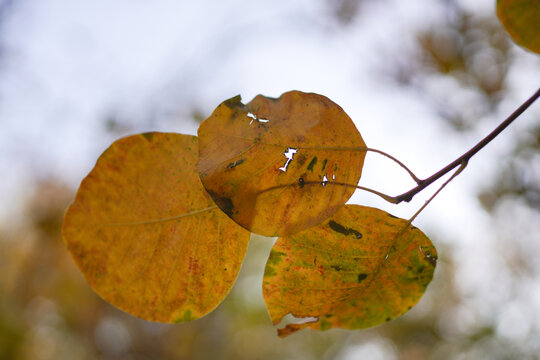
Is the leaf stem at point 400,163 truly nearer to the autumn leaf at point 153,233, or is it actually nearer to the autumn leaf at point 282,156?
the autumn leaf at point 282,156

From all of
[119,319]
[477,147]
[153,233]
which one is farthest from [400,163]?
[119,319]

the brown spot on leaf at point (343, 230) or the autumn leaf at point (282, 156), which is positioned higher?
the autumn leaf at point (282, 156)

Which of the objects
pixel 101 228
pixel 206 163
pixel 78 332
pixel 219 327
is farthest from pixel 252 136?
pixel 78 332

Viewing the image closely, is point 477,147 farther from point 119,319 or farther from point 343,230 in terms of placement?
point 119,319

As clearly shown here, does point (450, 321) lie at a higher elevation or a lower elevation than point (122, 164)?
lower

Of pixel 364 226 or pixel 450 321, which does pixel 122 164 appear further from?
pixel 450 321

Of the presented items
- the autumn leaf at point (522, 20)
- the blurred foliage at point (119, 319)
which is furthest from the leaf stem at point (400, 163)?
the blurred foliage at point (119, 319)

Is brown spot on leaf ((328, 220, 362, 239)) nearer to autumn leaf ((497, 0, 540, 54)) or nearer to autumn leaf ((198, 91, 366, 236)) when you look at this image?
autumn leaf ((198, 91, 366, 236))
